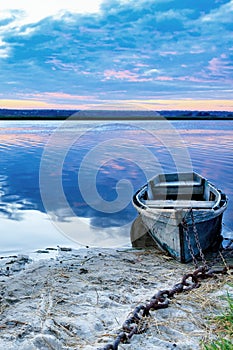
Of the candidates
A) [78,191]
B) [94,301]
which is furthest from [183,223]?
[78,191]

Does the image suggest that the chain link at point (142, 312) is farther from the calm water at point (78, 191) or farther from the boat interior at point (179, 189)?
the boat interior at point (179, 189)

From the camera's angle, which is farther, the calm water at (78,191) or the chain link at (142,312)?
the calm water at (78,191)

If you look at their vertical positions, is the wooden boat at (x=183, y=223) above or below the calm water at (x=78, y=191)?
above

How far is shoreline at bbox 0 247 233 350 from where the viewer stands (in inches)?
149

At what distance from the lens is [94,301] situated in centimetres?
483

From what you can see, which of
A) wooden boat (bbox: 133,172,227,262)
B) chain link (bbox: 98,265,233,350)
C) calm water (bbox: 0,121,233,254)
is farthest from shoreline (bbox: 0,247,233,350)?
calm water (bbox: 0,121,233,254)

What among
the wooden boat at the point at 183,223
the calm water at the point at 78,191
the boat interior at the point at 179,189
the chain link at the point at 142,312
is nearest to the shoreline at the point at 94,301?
the chain link at the point at 142,312

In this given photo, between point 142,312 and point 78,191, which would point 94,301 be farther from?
point 78,191

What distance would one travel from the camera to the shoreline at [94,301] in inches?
149

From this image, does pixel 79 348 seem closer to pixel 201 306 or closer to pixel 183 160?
pixel 201 306

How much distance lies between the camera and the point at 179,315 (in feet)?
14.2

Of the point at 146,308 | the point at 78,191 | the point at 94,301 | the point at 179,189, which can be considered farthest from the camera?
the point at 78,191

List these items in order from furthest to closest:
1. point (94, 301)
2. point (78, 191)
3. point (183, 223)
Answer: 1. point (78, 191)
2. point (183, 223)
3. point (94, 301)

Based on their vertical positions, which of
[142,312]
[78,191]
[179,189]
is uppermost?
[179,189]
